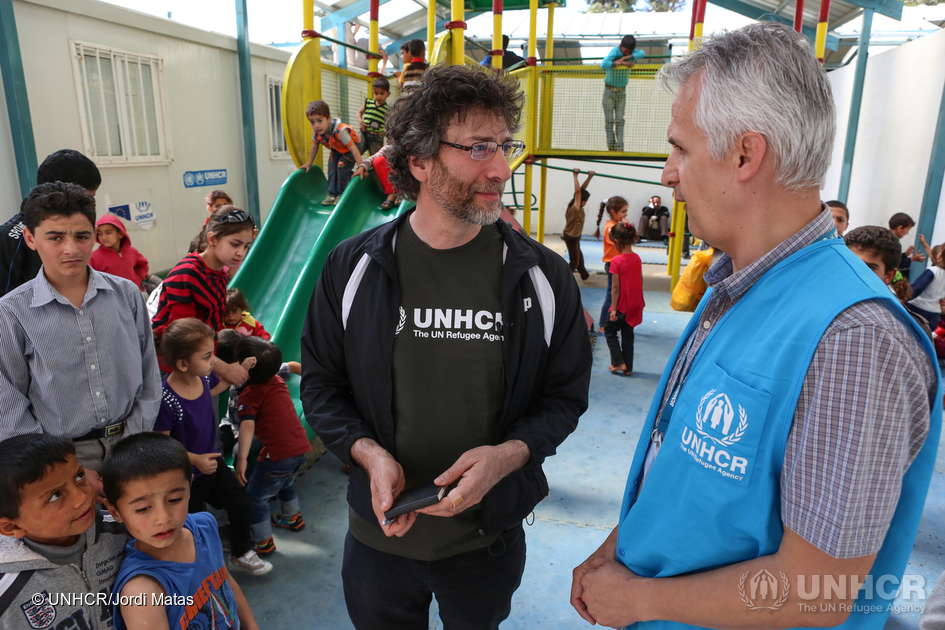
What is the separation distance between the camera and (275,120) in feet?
30.7

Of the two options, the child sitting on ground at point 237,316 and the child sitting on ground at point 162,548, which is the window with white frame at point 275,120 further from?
the child sitting on ground at point 162,548

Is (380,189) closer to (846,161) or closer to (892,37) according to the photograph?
(846,161)

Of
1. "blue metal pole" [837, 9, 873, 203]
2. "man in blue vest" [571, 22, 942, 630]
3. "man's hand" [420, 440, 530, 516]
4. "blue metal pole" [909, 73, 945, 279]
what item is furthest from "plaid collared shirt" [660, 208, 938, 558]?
"blue metal pole" [837, 9, 873, 203]

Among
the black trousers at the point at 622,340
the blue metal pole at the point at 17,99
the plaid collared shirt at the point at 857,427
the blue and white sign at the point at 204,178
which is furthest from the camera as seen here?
the blue and white sign at the point at 204,178

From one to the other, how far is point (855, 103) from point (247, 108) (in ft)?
29.6

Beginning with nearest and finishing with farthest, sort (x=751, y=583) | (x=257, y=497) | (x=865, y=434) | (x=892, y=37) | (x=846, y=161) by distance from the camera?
1. (x=865, y=434)
2. (x=751, y=583)
3. (x=257, y=497)
4. (x=846, y=161)
5. (x=892, y=37)

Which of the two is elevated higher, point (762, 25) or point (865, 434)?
point (762, 25)

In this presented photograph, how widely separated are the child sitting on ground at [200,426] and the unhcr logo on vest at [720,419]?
217 cm

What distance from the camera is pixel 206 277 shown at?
116 inches

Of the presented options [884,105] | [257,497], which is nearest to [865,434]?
[257,497]

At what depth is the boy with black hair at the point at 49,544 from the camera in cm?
135

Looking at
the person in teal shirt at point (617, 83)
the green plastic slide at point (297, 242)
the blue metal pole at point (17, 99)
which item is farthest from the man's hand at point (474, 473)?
the person in teal shirt at point (617, 83)

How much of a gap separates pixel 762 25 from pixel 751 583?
0.92 m

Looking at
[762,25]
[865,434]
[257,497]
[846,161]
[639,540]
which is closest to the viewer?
[865,434]
